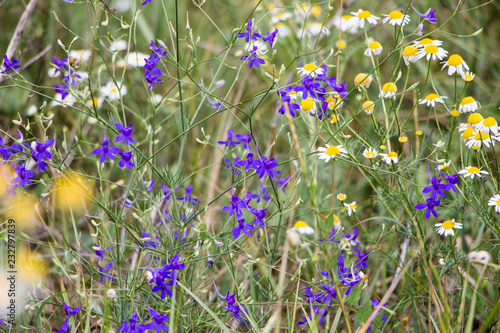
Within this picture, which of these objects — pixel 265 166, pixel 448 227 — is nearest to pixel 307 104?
pixel 265 166

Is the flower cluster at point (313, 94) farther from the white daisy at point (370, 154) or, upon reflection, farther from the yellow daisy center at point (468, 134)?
the yellow daisy center at point (468, 134)

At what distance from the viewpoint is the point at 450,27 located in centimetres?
339

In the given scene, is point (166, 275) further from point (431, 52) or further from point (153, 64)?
point (431, 52)

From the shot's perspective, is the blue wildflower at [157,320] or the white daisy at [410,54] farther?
the white daisy at [410,54]

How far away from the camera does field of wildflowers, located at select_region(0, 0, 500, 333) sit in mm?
1467

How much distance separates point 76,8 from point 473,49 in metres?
2.49

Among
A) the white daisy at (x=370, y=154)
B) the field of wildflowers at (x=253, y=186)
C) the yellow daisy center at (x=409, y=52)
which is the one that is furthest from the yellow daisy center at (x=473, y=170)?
the yellow daisy center at (x=409, y=52)

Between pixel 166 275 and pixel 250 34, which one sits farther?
pixel 250 34

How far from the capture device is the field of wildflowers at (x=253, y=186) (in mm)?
1467

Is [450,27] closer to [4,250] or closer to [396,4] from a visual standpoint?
[396,4]

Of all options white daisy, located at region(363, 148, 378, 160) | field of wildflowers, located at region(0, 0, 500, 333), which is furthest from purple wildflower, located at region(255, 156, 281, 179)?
white daisy, located at region(363, 148, 378, 160)

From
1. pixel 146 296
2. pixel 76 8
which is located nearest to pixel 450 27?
pixel 76 8

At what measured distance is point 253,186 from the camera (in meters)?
2.59

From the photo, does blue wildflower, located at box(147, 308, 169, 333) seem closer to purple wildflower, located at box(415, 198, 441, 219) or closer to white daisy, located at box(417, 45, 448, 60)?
purple wildflower, located at box(415, 198, 441, 219)
